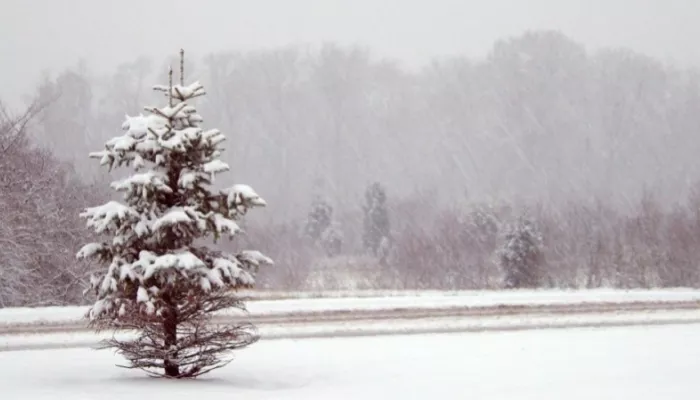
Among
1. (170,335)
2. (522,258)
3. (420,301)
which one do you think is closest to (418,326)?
(420,301)

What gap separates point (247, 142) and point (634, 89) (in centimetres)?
4017

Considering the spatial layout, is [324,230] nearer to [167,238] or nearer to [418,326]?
[418,326]

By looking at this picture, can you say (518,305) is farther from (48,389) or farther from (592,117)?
(592,117)

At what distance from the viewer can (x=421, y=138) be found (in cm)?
8894

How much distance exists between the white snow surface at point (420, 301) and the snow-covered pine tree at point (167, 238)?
1119 cm

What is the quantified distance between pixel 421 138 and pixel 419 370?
74654 mm

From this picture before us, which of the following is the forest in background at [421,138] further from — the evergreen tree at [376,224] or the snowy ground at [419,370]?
the snowy ground at [419,370]

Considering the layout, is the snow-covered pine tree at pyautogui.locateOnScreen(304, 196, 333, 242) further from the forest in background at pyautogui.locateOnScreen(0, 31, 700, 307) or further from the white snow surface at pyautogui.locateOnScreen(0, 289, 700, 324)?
the white snow surface at pyautogui.locateOnScreen(0, 289, 700, 324)

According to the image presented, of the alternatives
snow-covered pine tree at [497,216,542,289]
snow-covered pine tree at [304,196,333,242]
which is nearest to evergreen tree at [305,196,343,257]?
snow-covered pine tree at [304,196,333,242]

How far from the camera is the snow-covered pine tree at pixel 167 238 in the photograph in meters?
12.2

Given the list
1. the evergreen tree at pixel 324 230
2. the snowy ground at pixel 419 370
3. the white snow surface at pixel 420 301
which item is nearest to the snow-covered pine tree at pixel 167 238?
the snowy ground at pixel 419 370

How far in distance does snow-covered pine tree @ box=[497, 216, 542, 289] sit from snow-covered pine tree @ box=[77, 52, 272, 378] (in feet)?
84.6

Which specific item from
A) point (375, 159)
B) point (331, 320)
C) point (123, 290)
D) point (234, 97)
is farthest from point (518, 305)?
point (234, 97)

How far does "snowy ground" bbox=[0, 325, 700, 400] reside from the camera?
12.3m
